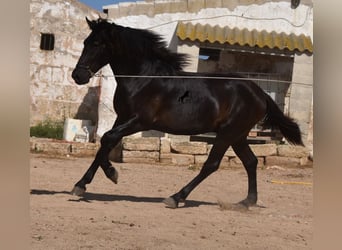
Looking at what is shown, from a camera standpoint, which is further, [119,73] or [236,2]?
[236,2]

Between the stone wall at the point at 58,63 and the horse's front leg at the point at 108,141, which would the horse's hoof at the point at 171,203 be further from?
the stone wall at the point at 58,63

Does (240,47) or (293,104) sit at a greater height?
(240,47)

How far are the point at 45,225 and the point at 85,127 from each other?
20.6ft

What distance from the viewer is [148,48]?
4805mm

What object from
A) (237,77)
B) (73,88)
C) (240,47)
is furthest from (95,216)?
(73,88)

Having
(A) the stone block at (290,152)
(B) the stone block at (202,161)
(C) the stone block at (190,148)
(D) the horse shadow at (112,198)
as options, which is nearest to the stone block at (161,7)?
(C) the stone block at (190,148)

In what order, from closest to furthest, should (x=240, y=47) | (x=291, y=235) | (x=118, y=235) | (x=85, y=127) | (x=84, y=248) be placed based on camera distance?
(x=84, y=248) → (x=118, y=235) → (x=291, y=235) → (x=240, y=47) → (x=85, y=127)

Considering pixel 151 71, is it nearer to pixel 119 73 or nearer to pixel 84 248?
pixel 119 73

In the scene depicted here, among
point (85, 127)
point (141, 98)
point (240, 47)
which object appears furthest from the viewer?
point (85, 127)

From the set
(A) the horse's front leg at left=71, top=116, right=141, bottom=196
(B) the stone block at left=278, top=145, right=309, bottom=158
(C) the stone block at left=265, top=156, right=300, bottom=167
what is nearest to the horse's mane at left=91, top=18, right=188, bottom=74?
(A) the horse's front leg at left=71, top=116, right=141, bottom=196

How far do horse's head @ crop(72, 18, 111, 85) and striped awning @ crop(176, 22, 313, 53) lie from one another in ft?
13.6

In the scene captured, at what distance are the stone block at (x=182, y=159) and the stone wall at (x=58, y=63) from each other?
2444 millimetres

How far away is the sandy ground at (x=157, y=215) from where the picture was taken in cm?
314

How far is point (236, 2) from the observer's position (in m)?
9.58
